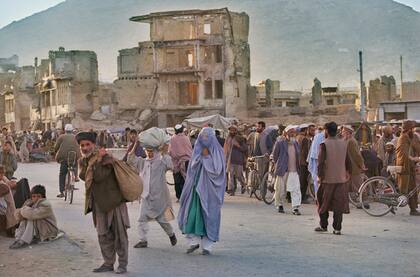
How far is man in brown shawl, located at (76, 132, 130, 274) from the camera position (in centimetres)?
758

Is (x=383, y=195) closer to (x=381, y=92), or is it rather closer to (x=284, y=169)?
(x=284, y=169)

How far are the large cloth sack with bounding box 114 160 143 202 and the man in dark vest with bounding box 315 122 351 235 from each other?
3.76 meters

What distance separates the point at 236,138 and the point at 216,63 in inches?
1675

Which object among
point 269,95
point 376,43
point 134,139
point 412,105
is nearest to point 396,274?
point 134,139

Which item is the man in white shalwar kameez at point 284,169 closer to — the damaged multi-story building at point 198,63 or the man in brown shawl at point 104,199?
the man in brown shawl at point 104,199

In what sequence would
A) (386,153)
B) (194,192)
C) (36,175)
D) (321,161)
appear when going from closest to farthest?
(194,192), (321,161), (386,153), (36,175)

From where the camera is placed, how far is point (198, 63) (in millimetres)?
58812

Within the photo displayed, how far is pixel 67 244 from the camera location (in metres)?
9.66

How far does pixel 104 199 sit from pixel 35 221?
2.64m

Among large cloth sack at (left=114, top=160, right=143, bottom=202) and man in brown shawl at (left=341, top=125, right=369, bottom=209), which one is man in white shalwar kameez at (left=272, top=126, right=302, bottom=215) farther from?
large cloth sack at (left=114, top=160, right=143, bottom=202)

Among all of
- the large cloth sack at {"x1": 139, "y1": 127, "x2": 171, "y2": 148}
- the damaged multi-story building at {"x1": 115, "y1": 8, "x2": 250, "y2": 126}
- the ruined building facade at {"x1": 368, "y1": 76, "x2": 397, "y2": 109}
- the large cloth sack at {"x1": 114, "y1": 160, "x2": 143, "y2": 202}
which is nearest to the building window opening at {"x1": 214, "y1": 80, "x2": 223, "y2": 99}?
the damaged multi-story building at {"x1": 115, "y1": 8, "x2": 250, "y2": 126}

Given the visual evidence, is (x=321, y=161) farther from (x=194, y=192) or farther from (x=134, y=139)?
(x=134, y=139)

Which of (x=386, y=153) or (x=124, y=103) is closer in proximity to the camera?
(x=386, y=153)

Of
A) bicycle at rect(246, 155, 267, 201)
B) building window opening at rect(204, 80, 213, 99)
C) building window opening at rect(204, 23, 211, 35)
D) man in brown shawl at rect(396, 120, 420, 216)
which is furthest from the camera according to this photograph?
building window opening at rect(204, 23, 211, 35)
